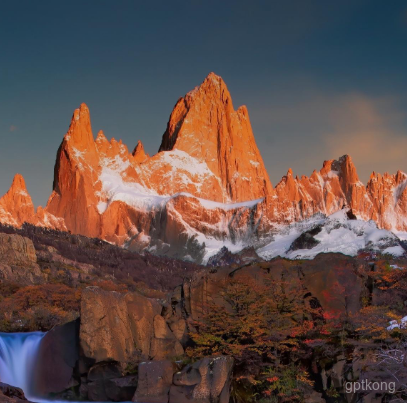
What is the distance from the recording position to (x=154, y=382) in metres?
27.9

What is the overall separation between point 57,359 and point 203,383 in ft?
33.0

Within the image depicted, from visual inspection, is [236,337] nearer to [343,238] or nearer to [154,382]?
[154,382]

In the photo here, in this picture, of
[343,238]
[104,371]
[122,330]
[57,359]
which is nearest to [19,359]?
[57,359]

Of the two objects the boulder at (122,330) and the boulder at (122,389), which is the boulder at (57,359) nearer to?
the boulder at (122,330)

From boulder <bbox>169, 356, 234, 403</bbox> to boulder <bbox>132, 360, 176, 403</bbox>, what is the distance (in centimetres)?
42

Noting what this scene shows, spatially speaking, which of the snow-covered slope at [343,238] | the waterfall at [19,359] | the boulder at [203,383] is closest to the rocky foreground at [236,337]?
the boulder at [203,383]

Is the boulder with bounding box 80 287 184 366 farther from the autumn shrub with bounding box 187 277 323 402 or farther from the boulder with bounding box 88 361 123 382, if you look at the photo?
the autumn shrub with bounding box 187 277 323 402

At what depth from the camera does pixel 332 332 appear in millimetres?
29859

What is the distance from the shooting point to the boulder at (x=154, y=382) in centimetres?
2766

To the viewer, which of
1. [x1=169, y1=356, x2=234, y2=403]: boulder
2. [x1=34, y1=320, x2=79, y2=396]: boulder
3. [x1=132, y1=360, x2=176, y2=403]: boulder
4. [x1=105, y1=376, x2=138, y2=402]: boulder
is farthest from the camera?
[x1=34, y1=320, x2=79, y2=396]: boulder

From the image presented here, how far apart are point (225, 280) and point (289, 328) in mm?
5675

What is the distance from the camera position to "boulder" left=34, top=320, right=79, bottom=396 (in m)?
31.3

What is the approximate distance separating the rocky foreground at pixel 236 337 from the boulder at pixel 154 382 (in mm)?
53

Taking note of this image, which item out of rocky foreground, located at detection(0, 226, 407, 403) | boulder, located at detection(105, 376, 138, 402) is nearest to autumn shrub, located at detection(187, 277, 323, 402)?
rocky foreground, located at detection(0, 226, 407, 403)
